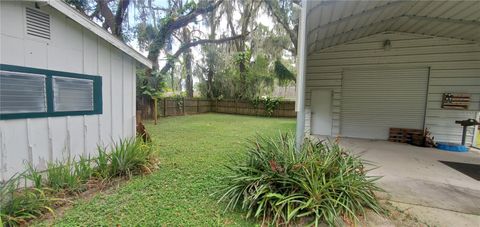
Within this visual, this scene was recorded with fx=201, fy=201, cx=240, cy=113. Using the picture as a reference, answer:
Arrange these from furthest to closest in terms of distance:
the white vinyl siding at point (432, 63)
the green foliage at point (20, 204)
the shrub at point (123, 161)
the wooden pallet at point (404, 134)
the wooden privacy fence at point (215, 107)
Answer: the wooden privacy fence at point (215, 107)
the wooden pallet at point (404, 134)
the white vinyl siding at point (432, 63)
the shrub at point (123, 161)
the green foliage at point (20, 204)

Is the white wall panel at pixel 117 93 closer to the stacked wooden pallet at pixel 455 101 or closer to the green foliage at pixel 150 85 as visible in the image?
the green foliage at pixel 150 85

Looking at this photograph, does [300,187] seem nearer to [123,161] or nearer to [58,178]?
[123,161]

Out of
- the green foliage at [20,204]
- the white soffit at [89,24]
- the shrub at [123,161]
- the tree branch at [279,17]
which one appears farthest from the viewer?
the tree branch at [279,17]

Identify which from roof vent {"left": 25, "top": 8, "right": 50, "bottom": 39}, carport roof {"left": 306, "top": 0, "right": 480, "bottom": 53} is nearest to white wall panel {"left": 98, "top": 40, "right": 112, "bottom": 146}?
roof vent {"left": 25, "top": 8, "right": 50, "bottom": 39}

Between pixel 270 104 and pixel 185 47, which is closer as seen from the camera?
pixel 185 47

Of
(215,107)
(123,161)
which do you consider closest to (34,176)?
(123,161)

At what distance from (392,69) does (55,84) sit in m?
7.62

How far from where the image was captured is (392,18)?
489 cm

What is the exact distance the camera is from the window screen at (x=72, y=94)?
9.02ft

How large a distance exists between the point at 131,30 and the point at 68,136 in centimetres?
917

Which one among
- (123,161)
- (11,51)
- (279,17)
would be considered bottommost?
(123,161)

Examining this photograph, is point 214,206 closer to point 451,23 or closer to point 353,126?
point 353,126

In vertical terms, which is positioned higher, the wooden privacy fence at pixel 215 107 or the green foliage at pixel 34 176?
the wooden privacy fence at pixel 215 107

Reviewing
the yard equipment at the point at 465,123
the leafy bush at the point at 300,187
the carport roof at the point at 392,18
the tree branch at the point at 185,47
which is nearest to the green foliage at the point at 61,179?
the leafy bush at the point at 300,187
